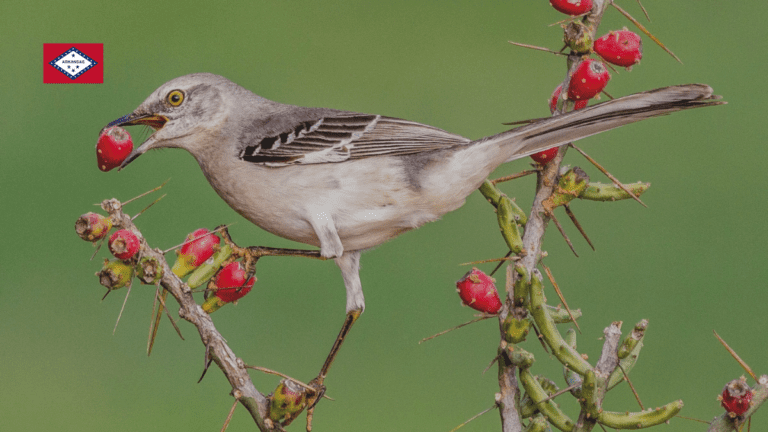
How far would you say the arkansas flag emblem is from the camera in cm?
267

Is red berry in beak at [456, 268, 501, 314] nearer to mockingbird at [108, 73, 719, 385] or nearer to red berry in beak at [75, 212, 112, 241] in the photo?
mockingbird at [108, 73, 719, 385]

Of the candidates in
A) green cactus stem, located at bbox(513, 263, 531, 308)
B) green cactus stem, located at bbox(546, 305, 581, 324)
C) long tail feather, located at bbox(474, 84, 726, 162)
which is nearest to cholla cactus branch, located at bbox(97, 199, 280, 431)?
green cactus stem, located at bbox(513, 263, 531, 308)

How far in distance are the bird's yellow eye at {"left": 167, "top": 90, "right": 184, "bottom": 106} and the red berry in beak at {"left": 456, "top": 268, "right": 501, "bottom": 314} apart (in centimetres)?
95

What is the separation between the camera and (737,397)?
172 centimetres

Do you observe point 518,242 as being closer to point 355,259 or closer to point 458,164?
point 458,164

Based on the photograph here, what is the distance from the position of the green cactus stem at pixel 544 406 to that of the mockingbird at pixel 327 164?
543 mm

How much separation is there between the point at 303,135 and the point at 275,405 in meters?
0.84

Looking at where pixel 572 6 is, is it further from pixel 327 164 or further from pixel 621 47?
pixel 327 164

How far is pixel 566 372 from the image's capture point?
2.09 m

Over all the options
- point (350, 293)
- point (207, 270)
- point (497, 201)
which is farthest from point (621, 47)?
point (207, 270)

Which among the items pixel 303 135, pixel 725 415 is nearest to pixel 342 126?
pixel 303 135

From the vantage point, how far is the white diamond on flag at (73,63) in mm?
2709

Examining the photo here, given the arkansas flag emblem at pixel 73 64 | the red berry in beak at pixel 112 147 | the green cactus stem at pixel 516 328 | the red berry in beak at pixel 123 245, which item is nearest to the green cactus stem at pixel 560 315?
the green cactus stem at pixel 516 328

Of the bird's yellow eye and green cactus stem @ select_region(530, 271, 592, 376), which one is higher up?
the bird's yellow eye
